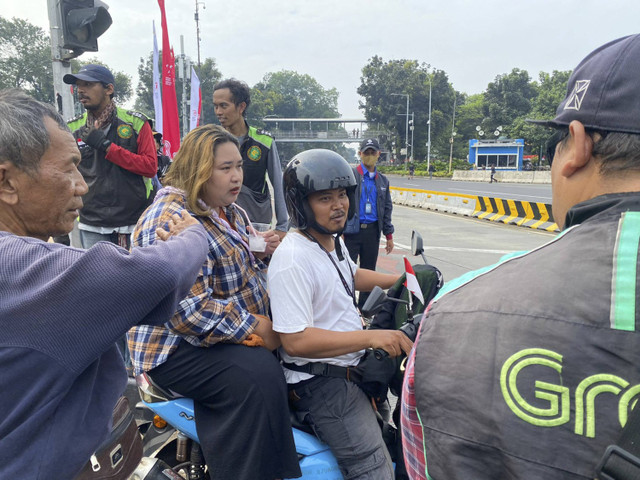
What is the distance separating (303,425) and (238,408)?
12.6 inches

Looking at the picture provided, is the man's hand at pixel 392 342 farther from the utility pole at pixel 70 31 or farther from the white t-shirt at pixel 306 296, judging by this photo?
the utility pole at pixel 70 31

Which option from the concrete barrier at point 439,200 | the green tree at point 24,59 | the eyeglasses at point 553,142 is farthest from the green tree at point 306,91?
the eyeglasses at point 553,142

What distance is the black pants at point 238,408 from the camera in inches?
71.4

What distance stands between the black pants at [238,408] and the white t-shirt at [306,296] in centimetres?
18

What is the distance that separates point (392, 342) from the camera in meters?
1.80

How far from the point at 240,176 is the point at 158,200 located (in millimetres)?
500

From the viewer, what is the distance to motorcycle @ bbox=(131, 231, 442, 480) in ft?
6.00

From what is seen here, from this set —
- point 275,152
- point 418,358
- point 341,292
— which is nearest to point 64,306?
point 418,358

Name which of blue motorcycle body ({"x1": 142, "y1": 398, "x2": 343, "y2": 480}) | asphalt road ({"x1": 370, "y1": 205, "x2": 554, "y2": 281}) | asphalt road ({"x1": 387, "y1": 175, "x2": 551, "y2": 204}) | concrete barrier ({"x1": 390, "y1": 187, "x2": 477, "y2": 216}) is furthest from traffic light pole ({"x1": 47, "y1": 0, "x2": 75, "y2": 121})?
asphalt road ({"x1": 387, "y1": 175, "x2": 551, "y2": 204})

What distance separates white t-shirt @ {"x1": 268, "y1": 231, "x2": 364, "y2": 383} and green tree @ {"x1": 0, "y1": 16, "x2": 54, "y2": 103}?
57.5 m

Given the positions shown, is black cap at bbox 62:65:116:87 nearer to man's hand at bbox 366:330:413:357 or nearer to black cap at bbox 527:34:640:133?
man's hand at bbox 366:330:413:357

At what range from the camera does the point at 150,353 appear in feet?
6.25

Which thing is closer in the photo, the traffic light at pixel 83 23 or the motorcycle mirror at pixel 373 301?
the motorcycle mirror at pixel 373 301

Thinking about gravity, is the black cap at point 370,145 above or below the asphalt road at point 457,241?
above
